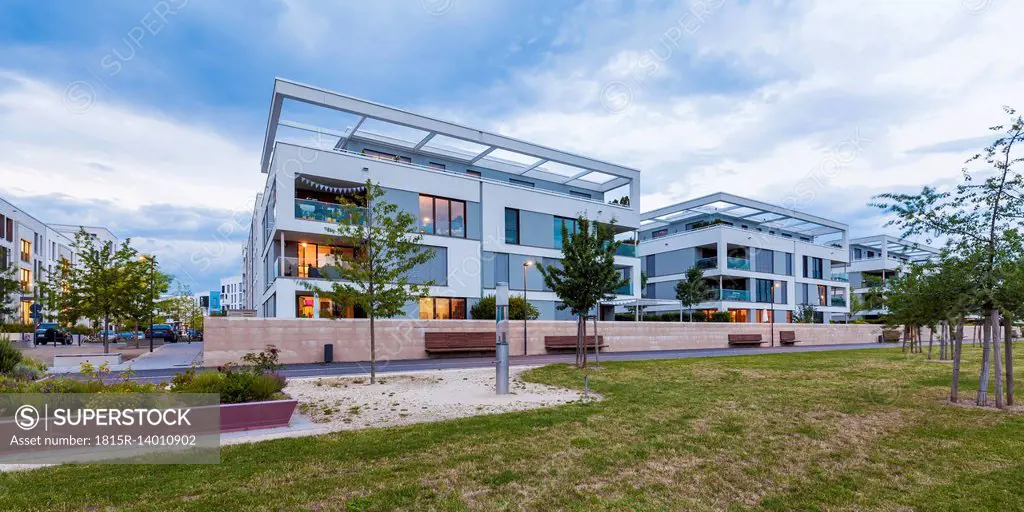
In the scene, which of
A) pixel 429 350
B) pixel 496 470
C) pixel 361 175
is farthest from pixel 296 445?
pixel 361 175

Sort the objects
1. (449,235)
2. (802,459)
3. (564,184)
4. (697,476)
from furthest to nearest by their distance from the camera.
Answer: (564,184), (449,235), (802,459), (697,476)

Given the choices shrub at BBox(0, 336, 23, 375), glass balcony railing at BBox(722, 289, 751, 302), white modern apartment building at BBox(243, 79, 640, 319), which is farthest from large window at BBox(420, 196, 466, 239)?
glass balcony railing at BBox(722, 289, 751, 302)

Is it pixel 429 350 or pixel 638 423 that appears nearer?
pixel 638 423

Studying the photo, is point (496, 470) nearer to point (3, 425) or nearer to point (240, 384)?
point (240, 384)

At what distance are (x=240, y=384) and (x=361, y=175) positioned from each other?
20.0 m

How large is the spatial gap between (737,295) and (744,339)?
50.2 ft

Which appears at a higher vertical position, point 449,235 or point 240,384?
point 449,235

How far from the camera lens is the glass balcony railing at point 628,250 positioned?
37438 mm

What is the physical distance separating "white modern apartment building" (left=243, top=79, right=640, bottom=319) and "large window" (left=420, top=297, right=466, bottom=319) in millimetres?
Answer: 56

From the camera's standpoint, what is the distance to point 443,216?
1211 inches

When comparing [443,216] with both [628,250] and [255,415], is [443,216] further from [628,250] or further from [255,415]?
[255,415]

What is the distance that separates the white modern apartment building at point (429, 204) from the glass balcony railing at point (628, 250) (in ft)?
0.49

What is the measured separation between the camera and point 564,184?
41.3 meters

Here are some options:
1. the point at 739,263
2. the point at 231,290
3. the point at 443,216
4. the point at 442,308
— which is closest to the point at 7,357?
the point at 442,308
